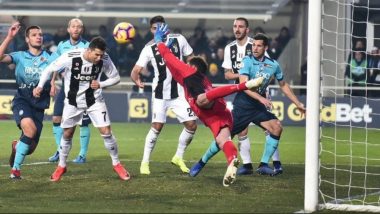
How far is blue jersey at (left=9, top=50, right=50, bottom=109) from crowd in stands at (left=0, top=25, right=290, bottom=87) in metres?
14.1

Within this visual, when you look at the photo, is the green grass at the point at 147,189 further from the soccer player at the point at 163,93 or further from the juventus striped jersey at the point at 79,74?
the juventus striped jersey at the point at 79,74

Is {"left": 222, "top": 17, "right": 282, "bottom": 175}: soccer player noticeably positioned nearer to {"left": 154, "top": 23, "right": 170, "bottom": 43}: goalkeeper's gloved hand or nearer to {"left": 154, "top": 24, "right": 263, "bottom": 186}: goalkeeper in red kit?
{"left": 154, "top": 23, "right": 170, "bottom": 43}: goalkeeper's gloved hand

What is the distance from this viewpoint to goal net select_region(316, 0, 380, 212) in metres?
12.9

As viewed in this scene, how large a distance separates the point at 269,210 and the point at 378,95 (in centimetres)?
1523

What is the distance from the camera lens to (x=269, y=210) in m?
11.3

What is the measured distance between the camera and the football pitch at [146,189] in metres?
Result: 11.5

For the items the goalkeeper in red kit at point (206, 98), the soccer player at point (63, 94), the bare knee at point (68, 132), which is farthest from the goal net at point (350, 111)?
the soccer player at point (63, 94)

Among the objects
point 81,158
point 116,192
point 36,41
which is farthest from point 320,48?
point 81,158

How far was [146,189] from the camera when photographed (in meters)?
13.2

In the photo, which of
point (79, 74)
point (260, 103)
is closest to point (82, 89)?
point (79, 74)

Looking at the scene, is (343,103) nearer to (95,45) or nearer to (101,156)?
(101,156)

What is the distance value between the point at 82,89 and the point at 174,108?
82.6 inches

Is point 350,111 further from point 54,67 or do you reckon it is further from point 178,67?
point 54,67

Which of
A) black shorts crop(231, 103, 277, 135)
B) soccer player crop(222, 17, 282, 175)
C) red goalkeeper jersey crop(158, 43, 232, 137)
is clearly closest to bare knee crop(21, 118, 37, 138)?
red goalkeeper jersey crop(158, 43, 232, 137)
